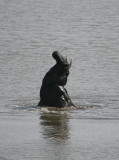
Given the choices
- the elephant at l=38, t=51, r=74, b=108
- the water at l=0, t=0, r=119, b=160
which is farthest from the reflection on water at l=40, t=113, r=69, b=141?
the elephant at l=38, t=51, r=74, b=108

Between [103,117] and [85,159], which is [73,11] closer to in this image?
[103,117]

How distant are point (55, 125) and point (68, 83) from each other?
251 inches

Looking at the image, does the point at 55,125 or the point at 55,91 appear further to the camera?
the point at 55,91

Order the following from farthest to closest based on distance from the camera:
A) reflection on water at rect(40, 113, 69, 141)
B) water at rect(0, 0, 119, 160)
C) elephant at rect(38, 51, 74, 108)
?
elephant at rect(38, 51, 74, 108), reflection on water at rect(40, 113, 69, 141), water at rect(0, 0, 119, 160)

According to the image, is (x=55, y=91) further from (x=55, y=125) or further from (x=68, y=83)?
(x=68, y=83)

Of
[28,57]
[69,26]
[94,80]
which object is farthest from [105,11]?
[94,80]

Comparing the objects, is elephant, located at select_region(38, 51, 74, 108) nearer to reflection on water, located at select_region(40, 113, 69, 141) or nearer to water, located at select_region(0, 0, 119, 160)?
water, located at select_region(0, 0, 119, 160)

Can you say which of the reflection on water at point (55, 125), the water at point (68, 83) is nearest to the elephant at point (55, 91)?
the water at point (68, 83)

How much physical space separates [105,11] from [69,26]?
609 centimetres

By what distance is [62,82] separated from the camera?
742 inches

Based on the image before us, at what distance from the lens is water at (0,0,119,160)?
14.4 meters

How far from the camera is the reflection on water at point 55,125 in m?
15.2

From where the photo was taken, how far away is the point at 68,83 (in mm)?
22547

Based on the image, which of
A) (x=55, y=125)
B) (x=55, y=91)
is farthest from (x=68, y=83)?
(x=55, y=125)
